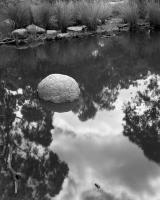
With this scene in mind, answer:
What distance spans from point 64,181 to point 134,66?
5.48 m

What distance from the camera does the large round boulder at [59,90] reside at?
22.9ft

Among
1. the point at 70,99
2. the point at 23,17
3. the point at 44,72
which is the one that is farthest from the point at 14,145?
the point at 23,17

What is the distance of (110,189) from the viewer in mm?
4242

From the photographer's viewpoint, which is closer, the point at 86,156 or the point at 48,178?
the point at 48,178

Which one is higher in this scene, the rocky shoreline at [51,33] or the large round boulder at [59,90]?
the large round boulder at [59,90]

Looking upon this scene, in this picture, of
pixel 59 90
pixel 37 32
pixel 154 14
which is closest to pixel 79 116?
pixel 59 90

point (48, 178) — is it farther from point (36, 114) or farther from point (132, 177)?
point (36, 114)

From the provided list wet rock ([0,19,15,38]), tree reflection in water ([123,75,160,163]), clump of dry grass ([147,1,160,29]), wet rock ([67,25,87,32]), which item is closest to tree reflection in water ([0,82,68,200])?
tree reflection in water ([123,75,160,163])

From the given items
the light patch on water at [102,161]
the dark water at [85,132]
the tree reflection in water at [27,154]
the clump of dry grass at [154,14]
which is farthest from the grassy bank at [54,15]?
the light patch on water at [102,161]

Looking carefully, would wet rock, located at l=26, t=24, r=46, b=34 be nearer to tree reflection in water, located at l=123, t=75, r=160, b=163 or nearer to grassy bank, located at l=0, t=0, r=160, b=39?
grassy bank, located at l=0, t=0, r=160, b=39

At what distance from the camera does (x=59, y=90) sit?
6.97 metres

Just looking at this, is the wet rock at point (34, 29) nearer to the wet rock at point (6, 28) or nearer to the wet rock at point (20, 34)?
the wet rock at point (20, 34)

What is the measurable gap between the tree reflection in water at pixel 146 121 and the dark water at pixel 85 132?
0.01m

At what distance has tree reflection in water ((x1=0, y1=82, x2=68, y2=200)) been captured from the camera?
4.27 metres
